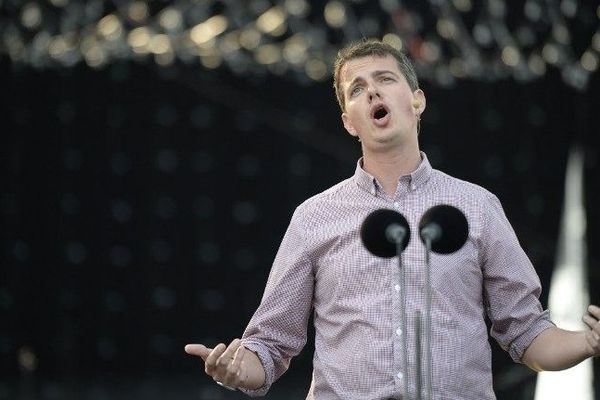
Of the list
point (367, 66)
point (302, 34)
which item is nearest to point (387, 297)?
point (367, 66)

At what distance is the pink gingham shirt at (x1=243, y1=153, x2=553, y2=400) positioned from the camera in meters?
2.28

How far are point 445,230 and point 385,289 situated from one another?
351mm

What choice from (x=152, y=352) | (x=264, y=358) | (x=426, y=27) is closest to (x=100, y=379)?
(x=152, y=352)

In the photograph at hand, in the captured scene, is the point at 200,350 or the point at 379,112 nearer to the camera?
the point at 200,350

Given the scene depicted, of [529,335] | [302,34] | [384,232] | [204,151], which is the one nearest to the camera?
[384,232]

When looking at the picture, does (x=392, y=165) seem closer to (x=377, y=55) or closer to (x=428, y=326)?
(x=377, y=55)

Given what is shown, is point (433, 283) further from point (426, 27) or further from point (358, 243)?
point (426, 27)

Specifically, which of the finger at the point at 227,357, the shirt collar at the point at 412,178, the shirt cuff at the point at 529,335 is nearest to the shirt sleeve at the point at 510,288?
the shirt cuff at the point at 529,335

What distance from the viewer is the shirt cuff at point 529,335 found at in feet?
7.70

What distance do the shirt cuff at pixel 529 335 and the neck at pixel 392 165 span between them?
0.34m

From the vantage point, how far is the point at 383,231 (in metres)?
1.98

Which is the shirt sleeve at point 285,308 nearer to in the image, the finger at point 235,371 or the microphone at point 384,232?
the finger at point 235,371

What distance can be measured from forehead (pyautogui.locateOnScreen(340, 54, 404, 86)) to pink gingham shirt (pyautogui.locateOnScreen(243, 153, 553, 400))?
184 millimetres

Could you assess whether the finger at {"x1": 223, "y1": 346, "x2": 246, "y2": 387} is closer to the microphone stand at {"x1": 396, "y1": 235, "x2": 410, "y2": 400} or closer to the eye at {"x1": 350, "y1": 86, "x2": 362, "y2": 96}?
the microphone stand at {"x1": 396, "y1": 235, "x2": 410, "y2": 400}
